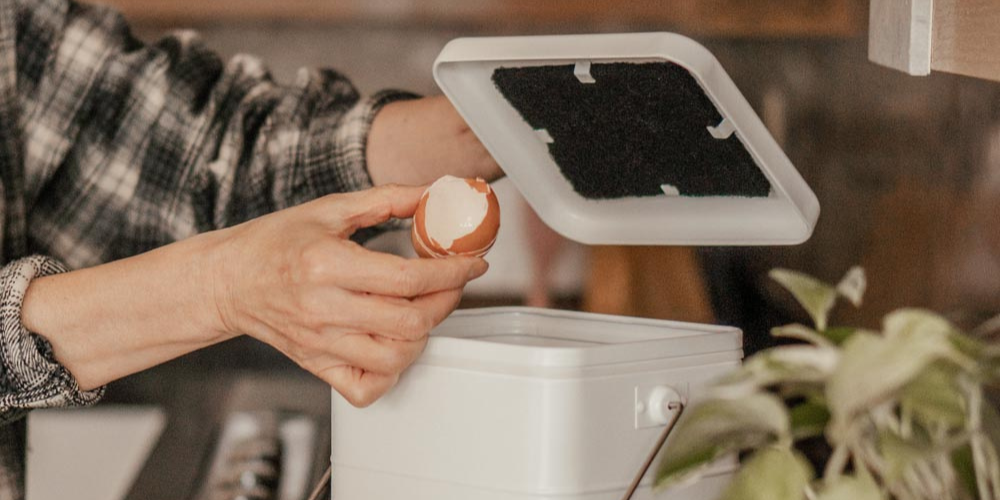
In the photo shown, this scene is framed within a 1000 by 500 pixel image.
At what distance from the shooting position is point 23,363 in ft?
3.16

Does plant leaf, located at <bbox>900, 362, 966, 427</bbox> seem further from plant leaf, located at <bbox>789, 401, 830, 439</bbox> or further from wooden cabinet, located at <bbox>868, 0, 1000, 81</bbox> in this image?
wooden cabinet, located at <bbox>868, 0, 1000, 81</bbox>

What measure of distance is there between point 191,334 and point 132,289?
0.06 meters

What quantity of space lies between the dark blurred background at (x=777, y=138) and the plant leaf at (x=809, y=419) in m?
0.45

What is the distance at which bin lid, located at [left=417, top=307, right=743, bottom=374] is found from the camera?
2.58 ft

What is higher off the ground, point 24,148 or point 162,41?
point 162,41

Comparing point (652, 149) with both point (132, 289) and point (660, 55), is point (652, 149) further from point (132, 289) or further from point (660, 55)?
point (132, 289)

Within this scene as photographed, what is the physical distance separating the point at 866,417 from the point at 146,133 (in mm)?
1100

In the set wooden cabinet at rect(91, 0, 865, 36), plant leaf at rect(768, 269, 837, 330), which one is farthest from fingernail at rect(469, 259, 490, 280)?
wooden cabinet at rect(91, 0, 865, 36)

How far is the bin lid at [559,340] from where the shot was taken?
79 cm

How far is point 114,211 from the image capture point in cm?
142

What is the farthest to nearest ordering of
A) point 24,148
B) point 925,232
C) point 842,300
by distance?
point 24,148 → point 842,300 → point 925,232

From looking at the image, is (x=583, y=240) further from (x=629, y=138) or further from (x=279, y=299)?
(x=279, y=299)

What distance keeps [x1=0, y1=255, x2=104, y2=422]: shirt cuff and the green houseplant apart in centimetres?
66

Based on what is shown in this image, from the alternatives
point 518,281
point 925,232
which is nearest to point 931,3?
point 925,232
